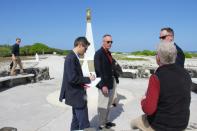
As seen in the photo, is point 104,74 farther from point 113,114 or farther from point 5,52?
point 5,52

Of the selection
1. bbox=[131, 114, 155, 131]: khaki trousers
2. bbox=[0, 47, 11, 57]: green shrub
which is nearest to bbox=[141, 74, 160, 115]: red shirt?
bbox=[131, 114, 155, 131]: khaki trousers

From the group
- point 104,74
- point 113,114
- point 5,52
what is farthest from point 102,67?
point 5,52

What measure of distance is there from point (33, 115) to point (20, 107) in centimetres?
113

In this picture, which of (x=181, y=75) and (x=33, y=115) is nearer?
(x=181, y=75)

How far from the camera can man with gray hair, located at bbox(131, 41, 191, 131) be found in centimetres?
333

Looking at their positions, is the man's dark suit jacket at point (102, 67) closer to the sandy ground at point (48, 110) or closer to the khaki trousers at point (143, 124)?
the sandy ground at point (48, 110)

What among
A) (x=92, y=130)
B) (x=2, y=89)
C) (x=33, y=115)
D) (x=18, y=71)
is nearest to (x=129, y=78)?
(x=18, y=71)

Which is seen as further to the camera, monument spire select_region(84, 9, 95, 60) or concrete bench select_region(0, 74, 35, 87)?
concrete bench select_region(0, 74, 35, 87)

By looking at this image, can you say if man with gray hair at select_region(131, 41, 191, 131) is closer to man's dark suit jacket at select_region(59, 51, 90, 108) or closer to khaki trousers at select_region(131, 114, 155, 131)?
khaki trousers at select_region(131, 114, 155, 131)

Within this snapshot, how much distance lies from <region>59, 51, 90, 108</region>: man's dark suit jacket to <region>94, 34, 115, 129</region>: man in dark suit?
3.65ft

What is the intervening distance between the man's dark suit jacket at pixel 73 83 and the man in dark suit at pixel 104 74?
111 cm

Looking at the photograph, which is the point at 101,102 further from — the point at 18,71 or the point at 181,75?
the point at 18,71

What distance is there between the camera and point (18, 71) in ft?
51.7

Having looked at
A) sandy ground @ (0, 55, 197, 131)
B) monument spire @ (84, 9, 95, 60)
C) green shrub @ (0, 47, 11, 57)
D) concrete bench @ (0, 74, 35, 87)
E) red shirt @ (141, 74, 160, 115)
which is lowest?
sandy ground @ (0, 55, 197, 131)
